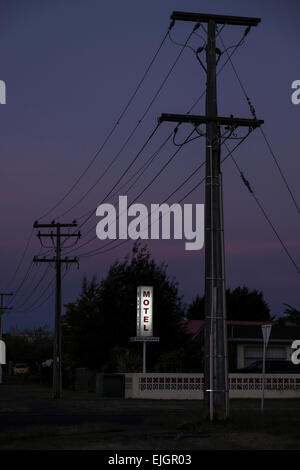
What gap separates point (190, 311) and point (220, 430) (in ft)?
265

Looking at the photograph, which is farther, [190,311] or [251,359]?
[190,311]

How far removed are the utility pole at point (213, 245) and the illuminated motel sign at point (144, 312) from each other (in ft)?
75.3

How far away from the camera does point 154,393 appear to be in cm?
4091

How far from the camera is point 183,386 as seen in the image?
136ft

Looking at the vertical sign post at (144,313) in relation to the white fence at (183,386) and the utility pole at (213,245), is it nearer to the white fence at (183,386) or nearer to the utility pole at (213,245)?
the white fence at (183,386)

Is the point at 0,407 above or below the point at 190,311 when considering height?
below

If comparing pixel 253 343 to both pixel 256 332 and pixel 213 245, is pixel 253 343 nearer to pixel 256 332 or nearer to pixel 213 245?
pixel 256 332

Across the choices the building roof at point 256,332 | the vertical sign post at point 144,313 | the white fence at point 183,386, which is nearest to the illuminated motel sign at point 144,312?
the vertical sign post at point 144,313

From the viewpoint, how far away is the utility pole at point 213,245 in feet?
67.2

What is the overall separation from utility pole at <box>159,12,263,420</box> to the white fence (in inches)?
813

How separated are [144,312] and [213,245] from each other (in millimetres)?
24558

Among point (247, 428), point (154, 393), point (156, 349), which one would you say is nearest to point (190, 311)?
point (156, 349)
